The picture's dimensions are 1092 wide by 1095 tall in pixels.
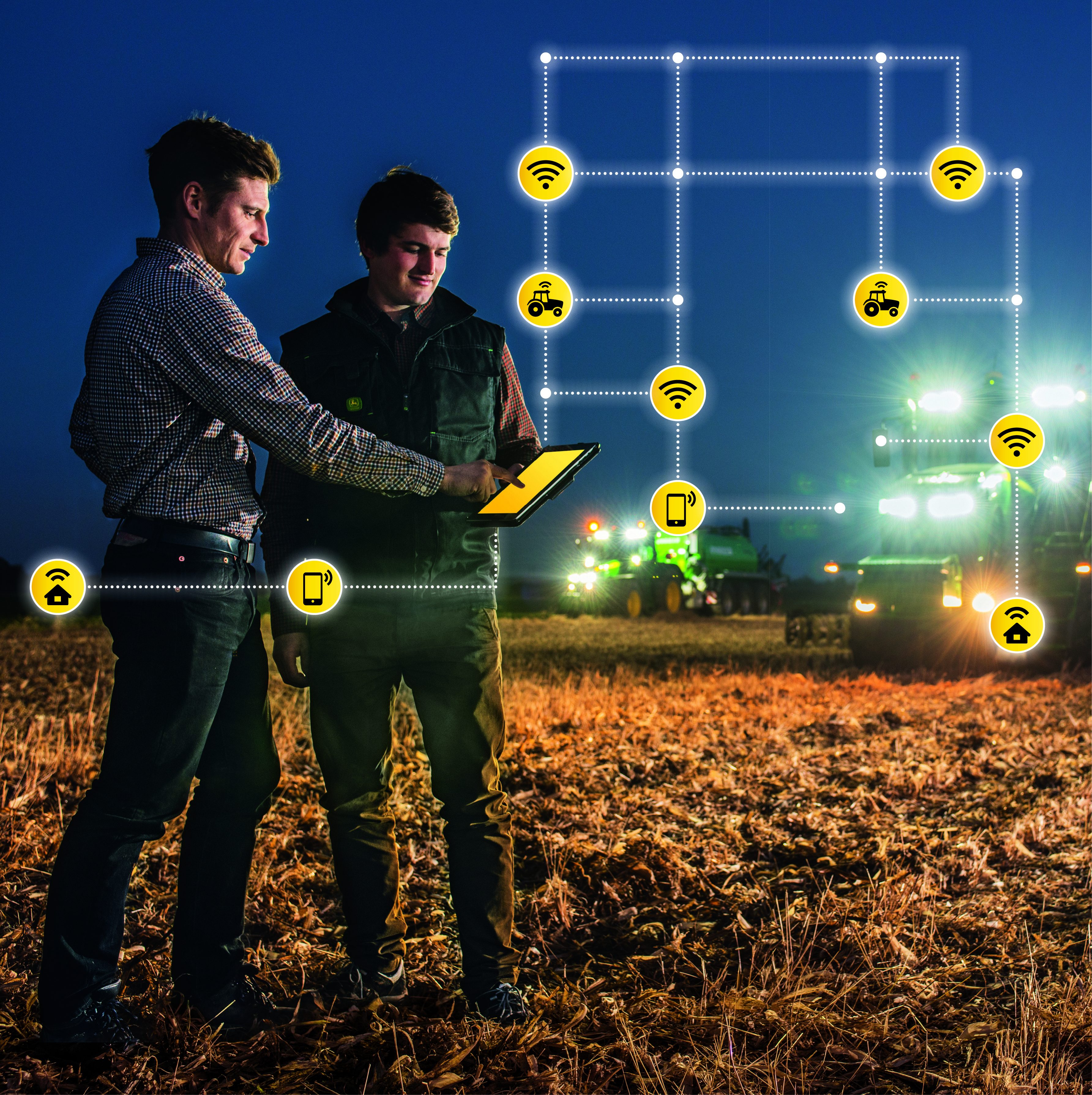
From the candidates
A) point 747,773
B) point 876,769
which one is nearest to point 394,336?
point 747,773

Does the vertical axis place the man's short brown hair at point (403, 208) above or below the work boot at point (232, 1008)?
above

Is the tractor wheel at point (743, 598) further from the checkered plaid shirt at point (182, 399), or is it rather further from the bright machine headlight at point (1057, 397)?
the checkered plaid shirt at point (182, 399)

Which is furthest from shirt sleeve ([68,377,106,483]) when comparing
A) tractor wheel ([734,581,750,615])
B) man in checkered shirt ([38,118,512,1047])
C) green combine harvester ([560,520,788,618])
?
tractor wheel ([734,581,750,615])

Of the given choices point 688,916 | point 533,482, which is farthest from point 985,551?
point 533,482

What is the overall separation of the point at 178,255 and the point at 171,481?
0.65 meters

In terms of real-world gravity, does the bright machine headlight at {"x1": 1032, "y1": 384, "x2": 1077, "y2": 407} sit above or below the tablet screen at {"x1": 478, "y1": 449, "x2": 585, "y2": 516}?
above

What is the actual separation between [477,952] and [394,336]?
2.00m

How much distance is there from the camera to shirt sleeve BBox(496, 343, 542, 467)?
334cm

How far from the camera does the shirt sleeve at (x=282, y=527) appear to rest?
306 centimetres

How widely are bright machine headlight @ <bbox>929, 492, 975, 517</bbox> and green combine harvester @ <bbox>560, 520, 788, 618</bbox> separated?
13970 mm

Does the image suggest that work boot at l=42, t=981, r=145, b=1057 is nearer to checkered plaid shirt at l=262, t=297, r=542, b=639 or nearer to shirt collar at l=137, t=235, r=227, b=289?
checkered plaid shirt at l=262, t=297, r=542, b=639

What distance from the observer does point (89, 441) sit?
2828mm

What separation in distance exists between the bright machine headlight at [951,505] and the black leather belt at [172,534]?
11.1 metres

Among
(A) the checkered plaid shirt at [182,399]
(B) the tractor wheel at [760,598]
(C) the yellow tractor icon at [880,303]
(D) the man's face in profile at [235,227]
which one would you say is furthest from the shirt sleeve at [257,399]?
(B) the tractor wheel at [760,598]
